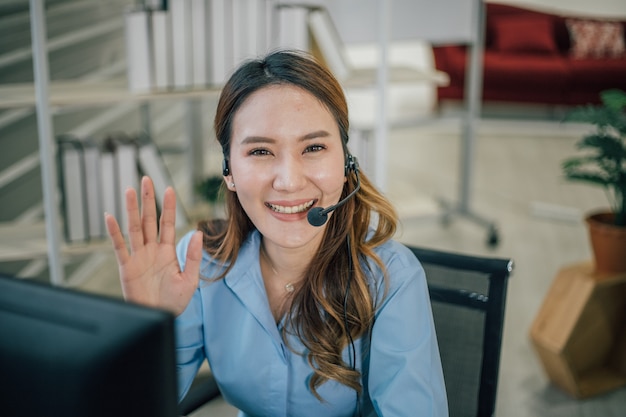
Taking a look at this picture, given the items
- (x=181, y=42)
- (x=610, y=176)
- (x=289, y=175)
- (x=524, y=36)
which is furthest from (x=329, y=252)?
(x=524, y=36)

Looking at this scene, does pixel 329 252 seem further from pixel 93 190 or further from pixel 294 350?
pixel 93 190

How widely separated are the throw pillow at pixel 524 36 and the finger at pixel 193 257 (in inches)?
210

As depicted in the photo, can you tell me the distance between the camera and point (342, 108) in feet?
4.22

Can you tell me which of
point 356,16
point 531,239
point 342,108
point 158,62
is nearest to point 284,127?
point 342,108

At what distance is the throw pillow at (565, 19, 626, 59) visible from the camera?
5941 mm

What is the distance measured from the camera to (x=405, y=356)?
1.15 m

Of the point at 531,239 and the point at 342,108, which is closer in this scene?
the point at 342,108

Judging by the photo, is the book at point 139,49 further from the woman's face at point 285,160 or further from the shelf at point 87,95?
the woman's face at point 285,160

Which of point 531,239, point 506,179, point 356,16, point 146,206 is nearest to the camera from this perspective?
point 146,206

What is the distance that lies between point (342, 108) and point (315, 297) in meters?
Result: 0.34

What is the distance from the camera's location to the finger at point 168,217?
1.09 meters

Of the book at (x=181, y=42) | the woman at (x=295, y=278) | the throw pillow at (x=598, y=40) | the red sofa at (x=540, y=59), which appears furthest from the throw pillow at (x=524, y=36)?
the woman at (x=295, y=278)

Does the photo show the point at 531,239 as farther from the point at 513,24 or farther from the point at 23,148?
the point at 513,24

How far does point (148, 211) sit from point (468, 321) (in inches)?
24.2
